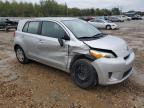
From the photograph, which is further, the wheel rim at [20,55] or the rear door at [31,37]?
the wheel rim at [20,55]

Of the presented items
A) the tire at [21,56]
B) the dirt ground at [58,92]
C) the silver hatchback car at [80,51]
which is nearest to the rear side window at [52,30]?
the silver hatchback car at [80,51]

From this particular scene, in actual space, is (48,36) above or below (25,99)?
above

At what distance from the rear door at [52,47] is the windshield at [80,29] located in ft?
0.88

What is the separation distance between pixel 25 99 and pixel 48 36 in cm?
204

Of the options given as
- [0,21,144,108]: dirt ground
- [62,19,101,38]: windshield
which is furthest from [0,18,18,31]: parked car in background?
[62,19,101,38]: windshield

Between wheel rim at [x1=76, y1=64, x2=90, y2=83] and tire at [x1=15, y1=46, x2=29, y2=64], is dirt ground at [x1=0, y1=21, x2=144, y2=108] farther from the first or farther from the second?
tire at [x1=15, y1=46, x2=29, y2=64]

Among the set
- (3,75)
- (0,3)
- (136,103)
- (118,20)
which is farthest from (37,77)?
(0,3)

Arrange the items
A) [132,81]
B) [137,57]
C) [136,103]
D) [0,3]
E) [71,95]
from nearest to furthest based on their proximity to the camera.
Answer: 1. [136,103]
2. [71,95]
3. [132,81]
4. [137,57]
5. [0,3]

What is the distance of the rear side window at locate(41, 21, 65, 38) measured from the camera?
6105 millimetres

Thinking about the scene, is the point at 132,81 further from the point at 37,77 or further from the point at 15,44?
the point at 15,44

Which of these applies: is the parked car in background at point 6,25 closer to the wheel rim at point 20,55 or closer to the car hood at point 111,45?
the wheel rim at point 20,55

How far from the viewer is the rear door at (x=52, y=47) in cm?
591

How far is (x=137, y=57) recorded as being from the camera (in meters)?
8.94

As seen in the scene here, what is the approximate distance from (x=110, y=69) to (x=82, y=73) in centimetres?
74
